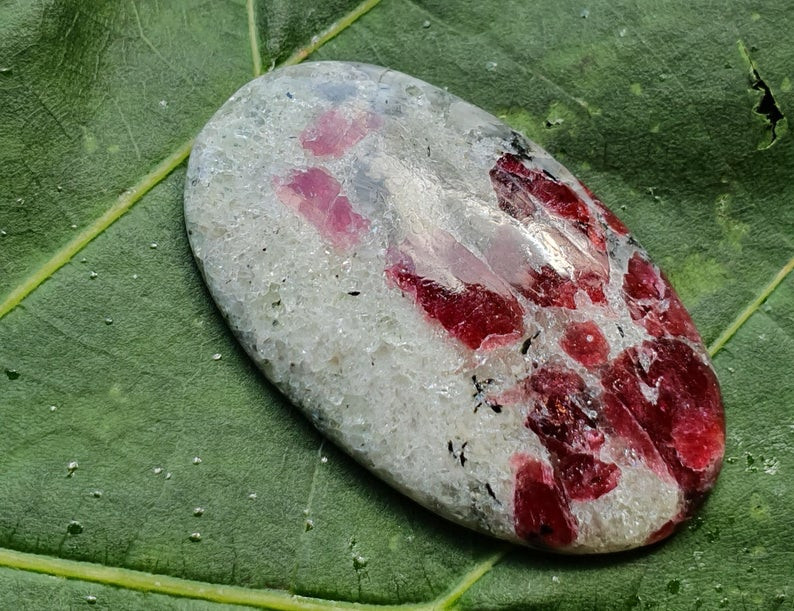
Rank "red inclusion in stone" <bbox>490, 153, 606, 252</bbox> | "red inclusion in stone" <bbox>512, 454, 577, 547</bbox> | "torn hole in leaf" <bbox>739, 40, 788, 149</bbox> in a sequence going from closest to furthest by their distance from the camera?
1. "red inclusion in stone" <bbox>512, 454, 577, 547</bbox>
2. "red inclusion in stone" <bbox>490, 153, 606, 252</bbox>
3. "torn hole in leaf" <bbox>739, 40, 788, 149</bbox>

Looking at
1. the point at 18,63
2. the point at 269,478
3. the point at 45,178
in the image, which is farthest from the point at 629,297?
the point at 18,63

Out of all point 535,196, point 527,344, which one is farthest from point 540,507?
point 535,196

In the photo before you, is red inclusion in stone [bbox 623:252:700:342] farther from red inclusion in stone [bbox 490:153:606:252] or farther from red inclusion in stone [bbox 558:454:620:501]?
red inclusion in stone [bbox 558:454:620:501]

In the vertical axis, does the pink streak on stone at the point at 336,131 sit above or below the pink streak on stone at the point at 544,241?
below

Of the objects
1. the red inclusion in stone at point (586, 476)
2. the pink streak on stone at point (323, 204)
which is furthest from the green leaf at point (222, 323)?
the pink streak on stone at point (323, 204)

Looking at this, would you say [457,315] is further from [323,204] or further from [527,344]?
[323,204]

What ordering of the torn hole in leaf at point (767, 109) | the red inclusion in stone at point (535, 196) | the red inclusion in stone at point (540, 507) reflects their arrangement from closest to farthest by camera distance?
the red inclusion in stone at point (540, 507)
the red inclusion in stone at point (535, 196)
the torn hole in leaf at point (767, 109)

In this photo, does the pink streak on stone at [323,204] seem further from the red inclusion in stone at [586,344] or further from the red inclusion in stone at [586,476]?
the red inclusion in stone at [586,476]

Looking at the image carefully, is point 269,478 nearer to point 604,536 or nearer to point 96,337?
point 96,337

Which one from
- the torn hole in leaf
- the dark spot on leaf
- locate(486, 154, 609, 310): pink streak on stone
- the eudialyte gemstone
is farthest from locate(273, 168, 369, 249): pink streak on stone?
the torn hole in leaf
